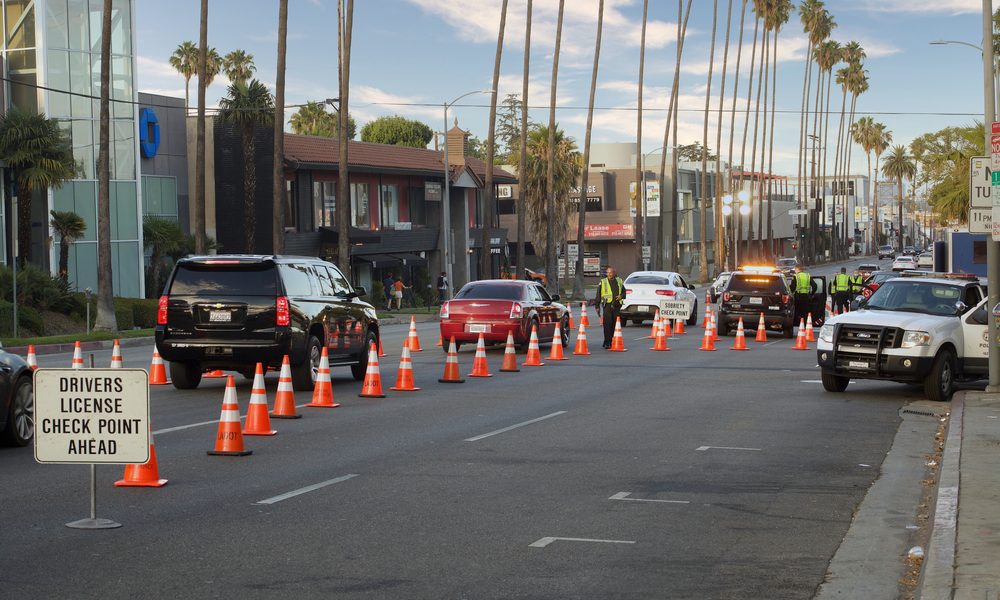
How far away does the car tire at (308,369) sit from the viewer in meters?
18.5

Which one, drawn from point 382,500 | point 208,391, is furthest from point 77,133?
point 382,500

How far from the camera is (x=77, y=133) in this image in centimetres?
4578

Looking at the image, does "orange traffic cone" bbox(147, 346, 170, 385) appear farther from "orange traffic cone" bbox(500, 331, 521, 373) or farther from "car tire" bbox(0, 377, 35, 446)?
"car tire" bbox(0, 377, 35, 446)

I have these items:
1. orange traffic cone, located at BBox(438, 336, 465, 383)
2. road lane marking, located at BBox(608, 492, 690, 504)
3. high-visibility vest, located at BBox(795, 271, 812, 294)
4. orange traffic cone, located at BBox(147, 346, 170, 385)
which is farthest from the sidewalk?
high-visibility vest, located at BBox(795, 271, 812, 294)

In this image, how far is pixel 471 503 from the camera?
→ 10.0m

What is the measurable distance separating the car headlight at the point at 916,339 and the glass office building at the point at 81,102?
31935 mm

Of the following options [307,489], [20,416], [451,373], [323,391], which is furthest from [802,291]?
[307,489]

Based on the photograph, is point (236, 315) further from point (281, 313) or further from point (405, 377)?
point (405, 377)

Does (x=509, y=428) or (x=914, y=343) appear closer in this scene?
(x=509, y=428)

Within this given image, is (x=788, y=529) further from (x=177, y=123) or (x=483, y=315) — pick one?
(x=177, y=123)

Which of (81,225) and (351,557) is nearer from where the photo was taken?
(351,557)

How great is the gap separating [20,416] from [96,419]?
443cm

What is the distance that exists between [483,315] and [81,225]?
21135mm

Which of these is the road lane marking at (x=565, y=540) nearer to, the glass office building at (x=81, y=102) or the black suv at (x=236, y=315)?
the black suv at (x=236, y=315)
